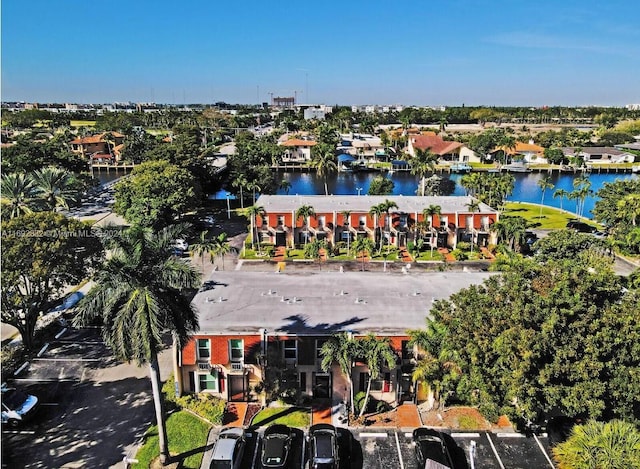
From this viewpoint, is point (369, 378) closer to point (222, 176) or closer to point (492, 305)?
point (492, 305)

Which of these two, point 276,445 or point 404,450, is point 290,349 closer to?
point 276,445

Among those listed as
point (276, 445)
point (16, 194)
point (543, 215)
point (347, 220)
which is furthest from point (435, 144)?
point (276, 445)

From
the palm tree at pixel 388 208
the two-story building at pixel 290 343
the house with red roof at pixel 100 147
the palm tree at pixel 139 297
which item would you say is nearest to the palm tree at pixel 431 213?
the palm tree at pixel 388 208

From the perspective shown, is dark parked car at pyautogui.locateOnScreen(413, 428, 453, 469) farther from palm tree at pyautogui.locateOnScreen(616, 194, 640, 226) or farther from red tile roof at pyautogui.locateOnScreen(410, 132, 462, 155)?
red tile roof at pyautogui.locateOnScreen(410, 132, 462, 155)

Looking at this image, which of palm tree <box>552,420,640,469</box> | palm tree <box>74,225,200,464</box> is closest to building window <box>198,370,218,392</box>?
palm tree <box>74,225,200,464</box>

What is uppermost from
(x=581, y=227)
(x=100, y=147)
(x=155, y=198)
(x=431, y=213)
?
(x=100, y=147)

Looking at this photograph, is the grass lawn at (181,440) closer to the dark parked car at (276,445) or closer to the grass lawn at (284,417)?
the grass lawn at (284,417)

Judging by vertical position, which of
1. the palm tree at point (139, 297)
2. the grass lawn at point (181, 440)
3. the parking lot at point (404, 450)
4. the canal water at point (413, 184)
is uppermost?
the palm tree at point (139, 297)
